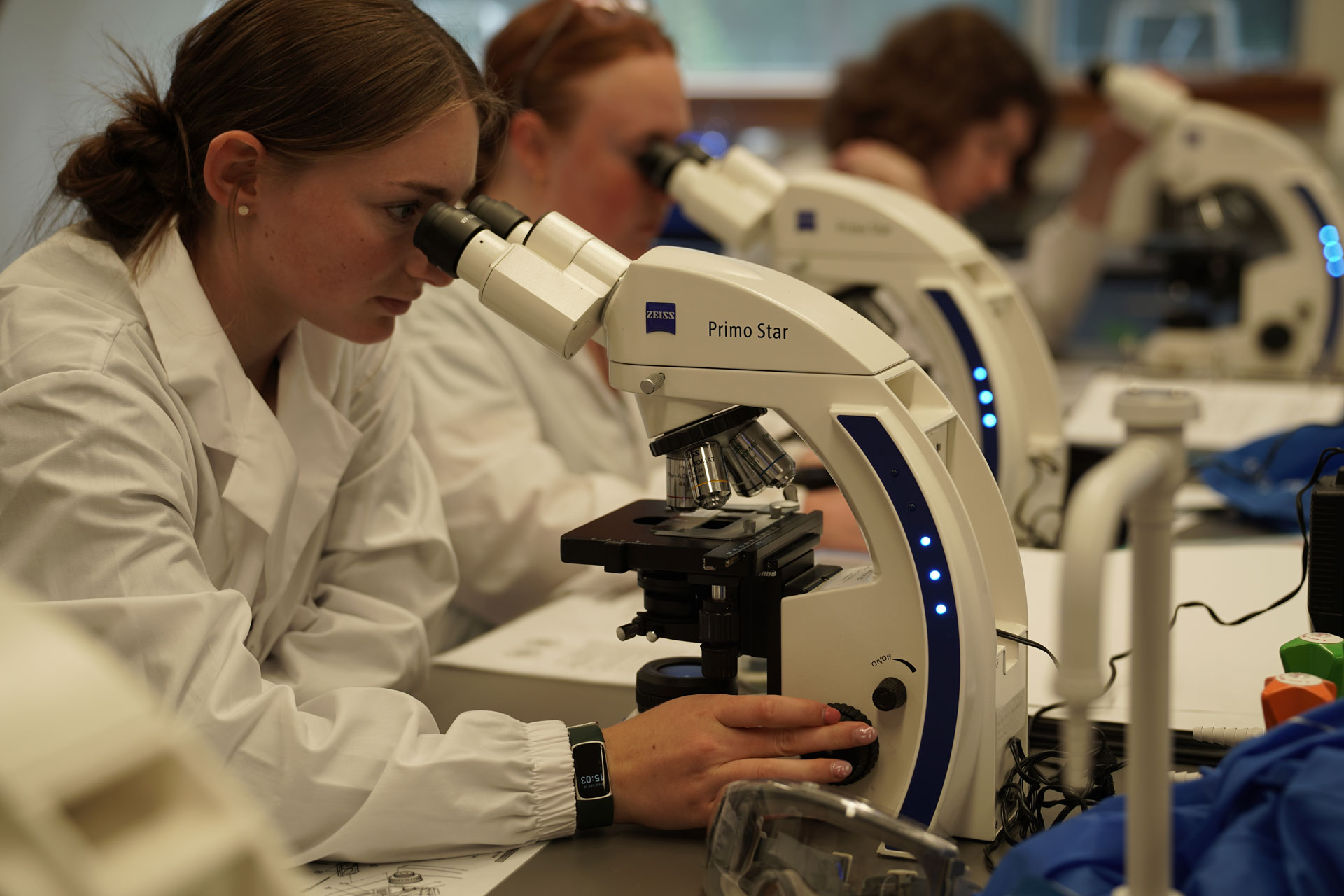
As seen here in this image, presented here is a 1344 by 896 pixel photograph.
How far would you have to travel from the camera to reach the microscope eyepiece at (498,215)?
42.1 inches

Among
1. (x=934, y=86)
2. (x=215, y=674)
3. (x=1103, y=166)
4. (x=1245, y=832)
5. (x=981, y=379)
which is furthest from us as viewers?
(x=1103, y=166)

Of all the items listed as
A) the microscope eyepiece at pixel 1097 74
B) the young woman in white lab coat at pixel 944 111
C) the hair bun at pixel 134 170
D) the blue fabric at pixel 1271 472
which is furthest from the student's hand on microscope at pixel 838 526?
the microscope eyepiece at pixel 1097 74

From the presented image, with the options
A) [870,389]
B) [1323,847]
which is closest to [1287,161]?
[870,389]

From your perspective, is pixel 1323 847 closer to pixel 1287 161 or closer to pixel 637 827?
pixel 637 827

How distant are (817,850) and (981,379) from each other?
0.98 metres

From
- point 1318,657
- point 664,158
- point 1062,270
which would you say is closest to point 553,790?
point 1318,657

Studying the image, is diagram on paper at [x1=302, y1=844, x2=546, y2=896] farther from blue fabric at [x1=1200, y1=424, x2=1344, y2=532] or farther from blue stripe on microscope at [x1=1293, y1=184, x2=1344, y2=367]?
blue stripe on microscope at [x1=1293, y1=184, x2=1344, y2=367]

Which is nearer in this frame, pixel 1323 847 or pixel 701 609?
pixel 1323 847

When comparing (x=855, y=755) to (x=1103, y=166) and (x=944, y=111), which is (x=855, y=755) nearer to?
(x=944, y=111)

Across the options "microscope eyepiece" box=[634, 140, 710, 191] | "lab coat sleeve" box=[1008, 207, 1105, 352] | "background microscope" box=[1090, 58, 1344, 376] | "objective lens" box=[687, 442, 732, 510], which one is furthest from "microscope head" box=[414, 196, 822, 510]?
"lab coat sleeve" box=[1008, 207, 1105, 352]

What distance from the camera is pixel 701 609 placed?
40.2 inches

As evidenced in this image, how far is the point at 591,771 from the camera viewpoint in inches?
39.2

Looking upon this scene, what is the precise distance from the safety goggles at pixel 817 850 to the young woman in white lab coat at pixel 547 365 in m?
0.82

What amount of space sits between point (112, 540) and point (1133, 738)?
74cm
